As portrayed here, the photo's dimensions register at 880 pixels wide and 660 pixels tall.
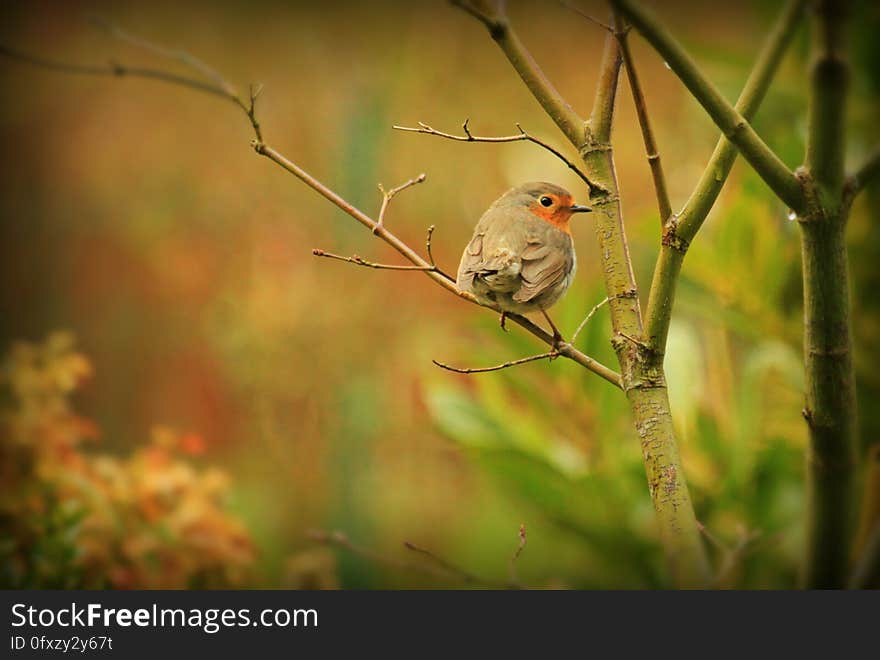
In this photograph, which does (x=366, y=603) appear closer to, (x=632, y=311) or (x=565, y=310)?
(x=632, y=311)

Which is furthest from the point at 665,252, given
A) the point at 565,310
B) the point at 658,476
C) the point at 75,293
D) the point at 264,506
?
the point at 75,293

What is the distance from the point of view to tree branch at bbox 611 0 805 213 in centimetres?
55

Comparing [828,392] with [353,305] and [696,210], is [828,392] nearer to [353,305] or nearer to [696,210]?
[696,210]

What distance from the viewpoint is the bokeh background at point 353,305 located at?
1.50 meters

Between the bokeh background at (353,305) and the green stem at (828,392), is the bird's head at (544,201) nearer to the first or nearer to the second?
the bokeh background at (353,305)

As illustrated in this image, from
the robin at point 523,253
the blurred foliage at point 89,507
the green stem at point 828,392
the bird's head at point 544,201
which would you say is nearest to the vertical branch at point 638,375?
the green stem at point 828,392

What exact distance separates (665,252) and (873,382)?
0.93 m

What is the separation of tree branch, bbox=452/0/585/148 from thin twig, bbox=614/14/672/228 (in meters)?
0.06

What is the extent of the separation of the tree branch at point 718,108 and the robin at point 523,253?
18.0 inches

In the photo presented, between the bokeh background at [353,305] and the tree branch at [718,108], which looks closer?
the tree branch at [718,108]

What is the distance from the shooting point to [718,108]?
1.89ft

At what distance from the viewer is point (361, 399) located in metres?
2.69

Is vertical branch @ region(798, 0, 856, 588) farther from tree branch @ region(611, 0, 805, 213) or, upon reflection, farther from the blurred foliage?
the blurred foliage

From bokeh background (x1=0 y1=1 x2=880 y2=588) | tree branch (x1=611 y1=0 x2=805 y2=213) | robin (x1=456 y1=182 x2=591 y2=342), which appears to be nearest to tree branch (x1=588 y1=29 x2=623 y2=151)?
Result: tree branch (x1=611 y1=0 x2=805 y2=213)
